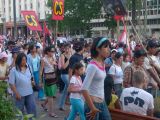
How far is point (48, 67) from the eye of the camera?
1031cm

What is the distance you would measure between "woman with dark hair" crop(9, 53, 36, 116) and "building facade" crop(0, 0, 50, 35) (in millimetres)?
70386

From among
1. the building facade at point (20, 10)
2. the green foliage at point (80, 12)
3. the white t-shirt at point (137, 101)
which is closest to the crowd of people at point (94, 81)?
the white t-shirt at point (137, 101)

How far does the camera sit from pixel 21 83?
7.55m

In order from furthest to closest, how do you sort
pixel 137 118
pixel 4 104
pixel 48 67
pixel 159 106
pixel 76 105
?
pixel 48 67
pixel 76 105
pixel 159 106
pixel 137 118
pixel 4 104

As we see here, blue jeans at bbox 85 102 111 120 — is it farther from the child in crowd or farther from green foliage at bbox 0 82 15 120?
the child in crowd

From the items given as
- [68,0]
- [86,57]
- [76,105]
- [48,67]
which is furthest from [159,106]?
[68,0]

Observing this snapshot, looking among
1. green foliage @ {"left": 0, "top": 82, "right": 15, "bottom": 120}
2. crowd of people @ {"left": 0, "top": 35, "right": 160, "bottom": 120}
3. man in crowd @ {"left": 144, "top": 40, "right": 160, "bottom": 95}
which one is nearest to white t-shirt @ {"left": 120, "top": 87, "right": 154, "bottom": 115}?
crowd of people @ {"left": 0, "top": 35, "right": 160, "bottom": 120}

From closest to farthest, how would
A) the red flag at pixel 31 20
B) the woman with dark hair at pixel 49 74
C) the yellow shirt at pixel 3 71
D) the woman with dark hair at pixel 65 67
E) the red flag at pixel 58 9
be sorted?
the yellow shirt at pixel 3 71 < the woman with dark hair at pixel 49 74 < the woman with dark hair at pixel 65 67 < the red flag at pixel 58 9 < the red flag at pixel 31 20

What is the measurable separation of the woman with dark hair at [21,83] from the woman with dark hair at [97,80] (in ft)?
7.47

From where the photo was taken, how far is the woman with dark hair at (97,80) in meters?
5.43

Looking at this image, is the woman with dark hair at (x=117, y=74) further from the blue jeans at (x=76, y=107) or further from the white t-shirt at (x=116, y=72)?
the blue jeans at (x=76, y=107)

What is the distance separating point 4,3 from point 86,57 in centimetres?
7945

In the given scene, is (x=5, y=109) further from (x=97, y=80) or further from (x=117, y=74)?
(x=117, y=74)

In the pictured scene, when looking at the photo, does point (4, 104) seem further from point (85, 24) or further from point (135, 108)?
point (85, 24)
